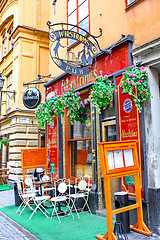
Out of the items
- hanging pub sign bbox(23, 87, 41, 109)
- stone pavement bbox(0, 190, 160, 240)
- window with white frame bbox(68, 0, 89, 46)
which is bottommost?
stone pavement bbox(0, 190, 160, 240)

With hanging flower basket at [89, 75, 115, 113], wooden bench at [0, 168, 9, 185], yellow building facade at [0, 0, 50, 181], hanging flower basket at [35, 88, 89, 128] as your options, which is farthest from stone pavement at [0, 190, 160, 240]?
wooden bench at [0, 168, 9, 185]

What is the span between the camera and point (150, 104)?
523cm

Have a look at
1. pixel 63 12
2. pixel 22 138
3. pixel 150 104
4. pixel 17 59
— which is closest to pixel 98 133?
pixel 150 104

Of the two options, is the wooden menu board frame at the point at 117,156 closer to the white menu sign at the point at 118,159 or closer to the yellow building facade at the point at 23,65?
the white menu sign at the point at 118,159

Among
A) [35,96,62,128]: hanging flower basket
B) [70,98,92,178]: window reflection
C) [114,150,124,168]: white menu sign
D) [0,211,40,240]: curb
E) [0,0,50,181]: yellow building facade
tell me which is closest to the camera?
[114,150,124,168]: white menu sign

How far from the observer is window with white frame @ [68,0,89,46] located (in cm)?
795

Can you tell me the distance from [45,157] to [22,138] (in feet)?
14.8

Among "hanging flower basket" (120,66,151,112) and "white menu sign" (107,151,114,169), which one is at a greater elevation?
"hanging flower basket" (120,66,151,112)

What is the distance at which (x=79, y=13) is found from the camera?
830 cm

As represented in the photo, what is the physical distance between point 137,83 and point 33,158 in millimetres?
A: 4870

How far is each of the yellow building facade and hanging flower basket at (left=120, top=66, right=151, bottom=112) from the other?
8.73 m

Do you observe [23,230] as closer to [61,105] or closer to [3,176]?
[61,105]

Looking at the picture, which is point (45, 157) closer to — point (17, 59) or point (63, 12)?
point (63, 12)

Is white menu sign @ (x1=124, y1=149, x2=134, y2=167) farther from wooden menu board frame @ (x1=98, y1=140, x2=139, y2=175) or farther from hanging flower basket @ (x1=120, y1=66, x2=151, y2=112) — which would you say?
hanging flower basket @ (x1=120, y1=66, x2=151, y2=112)
